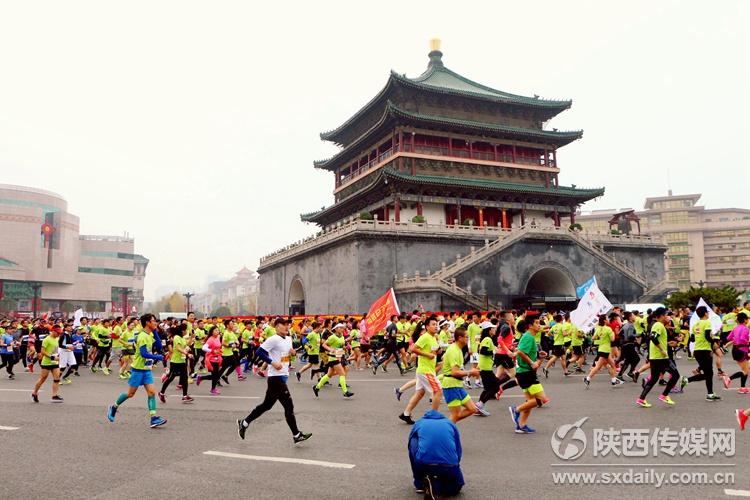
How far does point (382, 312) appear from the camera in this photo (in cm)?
1812

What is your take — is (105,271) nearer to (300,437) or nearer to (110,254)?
(110,254)

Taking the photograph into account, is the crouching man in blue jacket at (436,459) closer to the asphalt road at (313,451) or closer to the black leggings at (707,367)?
the asphalt road at (313,451)

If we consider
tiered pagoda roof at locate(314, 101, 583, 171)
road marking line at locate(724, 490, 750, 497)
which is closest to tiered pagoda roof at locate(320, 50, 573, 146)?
tiered pagoda roof at locate(314, 101, 583, 171)

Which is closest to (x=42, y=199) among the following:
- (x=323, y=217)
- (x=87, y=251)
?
(x=87, y=251)

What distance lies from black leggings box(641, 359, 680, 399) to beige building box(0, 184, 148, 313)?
8398cm

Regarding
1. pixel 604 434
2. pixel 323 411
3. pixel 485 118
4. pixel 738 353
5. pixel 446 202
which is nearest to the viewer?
pixel 604 434

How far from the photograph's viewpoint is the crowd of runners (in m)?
7.65

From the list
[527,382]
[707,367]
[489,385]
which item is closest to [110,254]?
[489,385]

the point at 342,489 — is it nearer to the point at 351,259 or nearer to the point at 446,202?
the point at 351,259

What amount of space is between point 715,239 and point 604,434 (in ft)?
309

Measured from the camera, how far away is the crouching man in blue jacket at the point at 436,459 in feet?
16.1

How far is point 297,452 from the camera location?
6.71 m

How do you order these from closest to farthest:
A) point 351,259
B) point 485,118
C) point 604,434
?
1. point 604,434
2. point 351,259
3. point 485,118

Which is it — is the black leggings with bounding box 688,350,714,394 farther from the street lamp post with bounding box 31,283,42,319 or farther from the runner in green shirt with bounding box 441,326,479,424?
the street lamp post with bounding box 31,283,42,319
